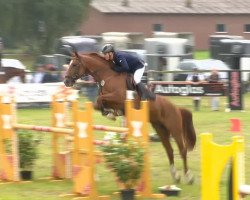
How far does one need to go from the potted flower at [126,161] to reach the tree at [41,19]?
44.8 meters

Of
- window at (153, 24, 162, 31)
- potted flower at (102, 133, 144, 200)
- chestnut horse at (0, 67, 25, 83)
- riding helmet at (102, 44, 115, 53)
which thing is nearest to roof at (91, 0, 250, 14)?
window at (153, 24, 162, 31)

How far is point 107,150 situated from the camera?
9594 mm

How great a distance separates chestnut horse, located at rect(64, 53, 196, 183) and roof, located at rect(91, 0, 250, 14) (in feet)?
188

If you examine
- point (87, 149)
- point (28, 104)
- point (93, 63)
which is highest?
point (93, 63)

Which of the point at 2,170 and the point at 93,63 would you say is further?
the point at 93,63

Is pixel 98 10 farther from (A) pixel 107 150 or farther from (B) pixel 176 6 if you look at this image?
(A) pixel 107 150

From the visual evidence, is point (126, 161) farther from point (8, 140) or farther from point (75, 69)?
point (75, 69)

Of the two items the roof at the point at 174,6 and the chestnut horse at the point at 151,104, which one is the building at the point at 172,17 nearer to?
the roof at the point at 174,6

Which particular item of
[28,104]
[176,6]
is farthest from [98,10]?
[28,104]

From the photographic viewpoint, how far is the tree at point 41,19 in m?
54.0

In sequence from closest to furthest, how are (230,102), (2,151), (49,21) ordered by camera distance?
(2,151)
(230,102)
(49,21)

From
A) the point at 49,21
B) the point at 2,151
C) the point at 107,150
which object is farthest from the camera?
the point at 49,21

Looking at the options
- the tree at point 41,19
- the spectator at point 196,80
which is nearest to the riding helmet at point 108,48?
the spectator at point 196,80

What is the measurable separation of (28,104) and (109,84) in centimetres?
1360
